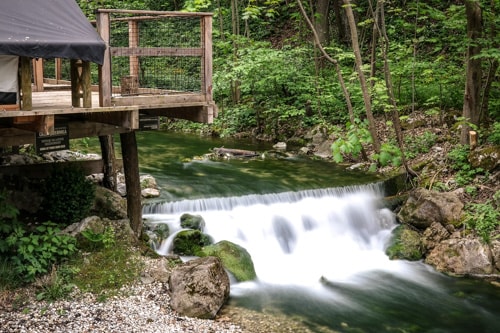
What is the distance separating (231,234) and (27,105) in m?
5.94

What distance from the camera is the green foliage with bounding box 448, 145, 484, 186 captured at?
42.7 ft

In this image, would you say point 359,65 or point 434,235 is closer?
point 434,235

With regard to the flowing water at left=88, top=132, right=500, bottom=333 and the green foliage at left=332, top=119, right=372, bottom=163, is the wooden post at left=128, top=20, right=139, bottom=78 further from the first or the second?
the green foliage at left=332, top=119, right=372, bottom=163

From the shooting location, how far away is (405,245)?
39.4 feet

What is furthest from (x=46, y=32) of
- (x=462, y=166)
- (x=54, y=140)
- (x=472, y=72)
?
(x=472, y=72)

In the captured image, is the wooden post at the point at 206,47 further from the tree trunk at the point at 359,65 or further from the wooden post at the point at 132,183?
the tree trunk at the point at 359,65

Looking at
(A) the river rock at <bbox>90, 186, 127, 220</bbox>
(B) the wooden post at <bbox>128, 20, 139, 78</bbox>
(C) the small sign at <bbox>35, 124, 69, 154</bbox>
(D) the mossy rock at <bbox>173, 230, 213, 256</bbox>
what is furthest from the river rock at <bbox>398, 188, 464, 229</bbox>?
(C) the small sign at <bbox>35, 124, 69, 154</bbox>

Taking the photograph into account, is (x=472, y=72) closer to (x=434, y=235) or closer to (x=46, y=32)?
(x=434, y=235)

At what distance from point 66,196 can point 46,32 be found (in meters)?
3.39

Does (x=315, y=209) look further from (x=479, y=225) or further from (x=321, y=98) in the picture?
(x=321, y=98)

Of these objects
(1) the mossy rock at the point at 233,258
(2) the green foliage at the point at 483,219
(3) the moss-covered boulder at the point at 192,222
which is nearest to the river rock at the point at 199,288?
(1) the mossy rock at the point at 233,258

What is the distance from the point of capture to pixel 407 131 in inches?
685

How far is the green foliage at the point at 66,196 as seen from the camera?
9258 mm

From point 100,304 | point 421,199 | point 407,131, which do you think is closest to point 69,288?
point 100,304
